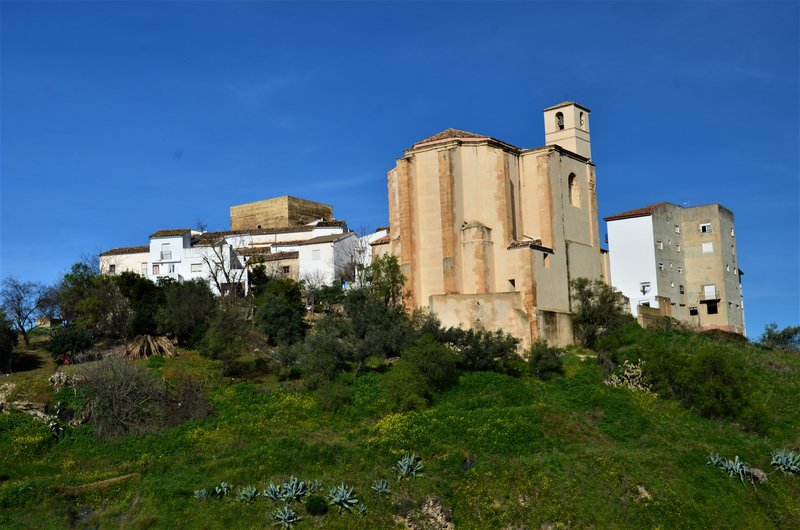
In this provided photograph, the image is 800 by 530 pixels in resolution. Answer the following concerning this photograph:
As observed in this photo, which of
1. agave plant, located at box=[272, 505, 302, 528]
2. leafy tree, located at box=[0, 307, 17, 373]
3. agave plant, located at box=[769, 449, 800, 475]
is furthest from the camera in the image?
leafy tree, located at box=[0, 307, 17, 373]

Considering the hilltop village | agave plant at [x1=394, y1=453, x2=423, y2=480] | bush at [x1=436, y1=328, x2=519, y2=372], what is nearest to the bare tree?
the hilltop village

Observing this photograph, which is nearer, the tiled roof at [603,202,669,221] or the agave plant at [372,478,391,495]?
the agave plant at [372,478,391,495]

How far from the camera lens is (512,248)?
4366 cm

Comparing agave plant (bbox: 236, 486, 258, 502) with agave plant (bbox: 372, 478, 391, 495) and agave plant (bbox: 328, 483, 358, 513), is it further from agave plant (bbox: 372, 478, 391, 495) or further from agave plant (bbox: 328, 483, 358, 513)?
agave plant (bbox: 372, 478, 391, 495)

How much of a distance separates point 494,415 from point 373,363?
25.3ft

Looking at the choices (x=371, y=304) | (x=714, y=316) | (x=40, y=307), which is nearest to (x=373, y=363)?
(x=371, y=304)

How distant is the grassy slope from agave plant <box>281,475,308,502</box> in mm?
426

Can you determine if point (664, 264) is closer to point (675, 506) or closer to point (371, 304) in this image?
point (371, 304)

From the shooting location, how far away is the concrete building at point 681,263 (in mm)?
54500

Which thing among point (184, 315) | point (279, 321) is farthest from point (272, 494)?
point (184, 315)

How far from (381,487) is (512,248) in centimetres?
1922

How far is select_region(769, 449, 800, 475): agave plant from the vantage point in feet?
97.8

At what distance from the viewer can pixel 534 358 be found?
127 ft

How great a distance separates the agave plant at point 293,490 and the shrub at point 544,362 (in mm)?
14749
